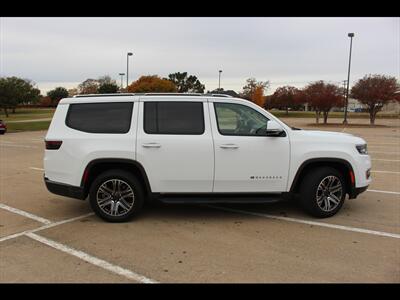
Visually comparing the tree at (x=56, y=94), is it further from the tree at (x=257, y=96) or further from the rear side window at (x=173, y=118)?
the rear side window at (x=173, y=118)

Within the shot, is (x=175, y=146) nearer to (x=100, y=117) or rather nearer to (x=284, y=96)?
(x=100, y=117)

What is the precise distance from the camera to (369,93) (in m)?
33.4

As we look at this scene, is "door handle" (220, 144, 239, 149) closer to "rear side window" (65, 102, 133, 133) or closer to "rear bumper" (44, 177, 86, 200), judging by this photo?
"rear side window" (65, 102, 133, 133)

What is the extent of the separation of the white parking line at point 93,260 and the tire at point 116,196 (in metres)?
0.88

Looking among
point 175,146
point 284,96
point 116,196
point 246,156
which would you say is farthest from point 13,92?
point 246,156

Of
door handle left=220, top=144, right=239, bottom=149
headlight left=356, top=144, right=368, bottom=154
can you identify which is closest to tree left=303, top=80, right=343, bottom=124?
headlight left=356, top=144, right=368, bottom=154

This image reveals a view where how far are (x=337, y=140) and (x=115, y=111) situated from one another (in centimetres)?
329

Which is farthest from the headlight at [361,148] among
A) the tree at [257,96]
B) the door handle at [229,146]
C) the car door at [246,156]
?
the tree at [257,96]

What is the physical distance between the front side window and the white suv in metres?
0.01

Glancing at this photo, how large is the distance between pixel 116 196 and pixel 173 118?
140cm

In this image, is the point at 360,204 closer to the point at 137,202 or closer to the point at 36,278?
the point at 137,202

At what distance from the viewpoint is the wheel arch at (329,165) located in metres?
5.63

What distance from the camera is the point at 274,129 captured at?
17.9 feet

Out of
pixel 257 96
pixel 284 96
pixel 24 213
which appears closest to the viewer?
pixel 24 213
